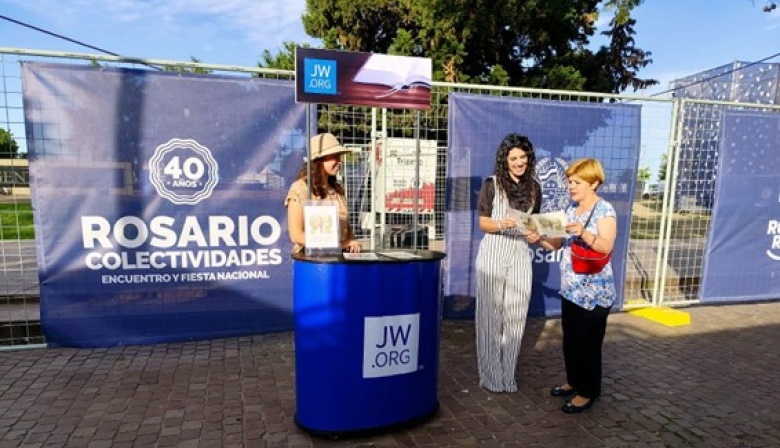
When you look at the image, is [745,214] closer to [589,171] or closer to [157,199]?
[589,171]

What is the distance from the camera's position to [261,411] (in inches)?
132

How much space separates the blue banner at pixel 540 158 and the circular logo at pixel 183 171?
2486 millimetres

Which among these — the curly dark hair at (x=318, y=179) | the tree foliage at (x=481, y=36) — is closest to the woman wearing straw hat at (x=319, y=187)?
the curly dark hair at (x=318, y=179)

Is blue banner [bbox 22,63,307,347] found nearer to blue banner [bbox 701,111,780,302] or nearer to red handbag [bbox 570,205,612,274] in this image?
red handbag [bbox 570,205,612,274]

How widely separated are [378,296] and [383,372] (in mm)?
498

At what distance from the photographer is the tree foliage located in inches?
483

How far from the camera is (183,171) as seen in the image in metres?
4.45

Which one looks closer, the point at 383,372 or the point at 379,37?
the point at 383,372

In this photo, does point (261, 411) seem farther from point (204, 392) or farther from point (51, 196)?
point (51, 196)

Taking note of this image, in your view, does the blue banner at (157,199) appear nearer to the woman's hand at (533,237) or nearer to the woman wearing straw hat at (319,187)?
the woman wearing straw hat at (319,187)

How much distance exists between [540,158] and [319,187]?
3050 mm

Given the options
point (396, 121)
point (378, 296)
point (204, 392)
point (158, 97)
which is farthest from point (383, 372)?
point (396, 121)

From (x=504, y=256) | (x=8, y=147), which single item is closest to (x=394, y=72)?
(x=504, y=256)

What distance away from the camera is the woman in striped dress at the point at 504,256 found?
333cm
